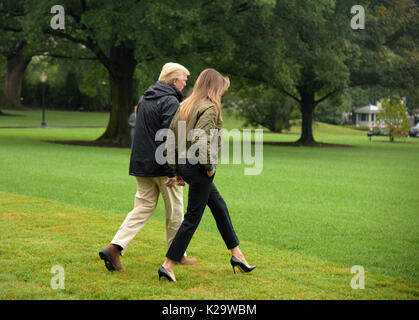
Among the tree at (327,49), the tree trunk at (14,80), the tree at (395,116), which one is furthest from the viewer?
the tree trunk at (14,80)

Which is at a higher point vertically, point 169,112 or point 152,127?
point 169,112

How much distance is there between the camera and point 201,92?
573 centimetres

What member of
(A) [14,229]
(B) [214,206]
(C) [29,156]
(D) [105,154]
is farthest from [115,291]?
(D) [105,154]

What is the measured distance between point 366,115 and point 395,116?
52698mm

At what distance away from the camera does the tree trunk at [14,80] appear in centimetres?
6066

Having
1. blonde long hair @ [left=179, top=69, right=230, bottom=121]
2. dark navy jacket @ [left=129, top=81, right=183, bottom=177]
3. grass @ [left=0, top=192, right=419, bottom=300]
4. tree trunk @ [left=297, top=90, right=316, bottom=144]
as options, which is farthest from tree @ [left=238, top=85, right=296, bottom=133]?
blonde long hair @ [left=179, top=69, right=230, bottom=121]

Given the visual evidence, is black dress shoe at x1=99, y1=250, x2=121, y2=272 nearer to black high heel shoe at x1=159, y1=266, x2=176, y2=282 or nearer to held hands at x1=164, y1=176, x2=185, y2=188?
black high heel shoe at x1=159, y1=266, x2=176, y2=282

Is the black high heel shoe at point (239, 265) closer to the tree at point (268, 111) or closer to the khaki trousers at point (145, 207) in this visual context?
the khaki trousers at point (145, 207)

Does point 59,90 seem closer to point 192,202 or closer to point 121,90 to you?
point 121,90

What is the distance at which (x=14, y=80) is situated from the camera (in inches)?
2420

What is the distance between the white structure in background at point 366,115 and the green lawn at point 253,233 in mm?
76992

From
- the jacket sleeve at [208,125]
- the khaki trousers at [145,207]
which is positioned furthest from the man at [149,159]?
the jacket sleeve at [208,125]

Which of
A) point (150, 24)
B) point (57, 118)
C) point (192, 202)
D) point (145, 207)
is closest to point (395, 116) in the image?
point (150, 24)
